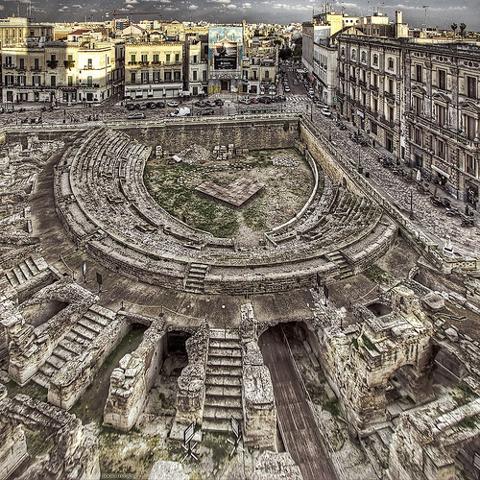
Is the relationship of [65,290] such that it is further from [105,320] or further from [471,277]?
[471,277]

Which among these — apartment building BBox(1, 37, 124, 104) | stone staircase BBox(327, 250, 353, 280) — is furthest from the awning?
apartment building BBox(1, 37, 124, 104)

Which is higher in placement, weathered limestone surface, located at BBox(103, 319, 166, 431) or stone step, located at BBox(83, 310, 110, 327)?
stone step, located at BBox(83, 310, 110, 327)

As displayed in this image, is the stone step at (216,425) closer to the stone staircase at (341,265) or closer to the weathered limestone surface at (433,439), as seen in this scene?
the weathered limestone surface at (433,439)

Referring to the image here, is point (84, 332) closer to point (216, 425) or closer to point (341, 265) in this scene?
point (216, 425)

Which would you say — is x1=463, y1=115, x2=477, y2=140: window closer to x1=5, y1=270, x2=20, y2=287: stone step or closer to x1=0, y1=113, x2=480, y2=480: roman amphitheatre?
x1=0, y1=113, x2=480, y2=480: roman amphitheatre

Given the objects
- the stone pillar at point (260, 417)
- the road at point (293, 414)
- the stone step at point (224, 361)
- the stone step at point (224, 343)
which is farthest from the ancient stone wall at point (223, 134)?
the stone pillar at point (260, 417)

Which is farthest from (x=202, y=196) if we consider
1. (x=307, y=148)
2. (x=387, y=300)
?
(x=387, y=300)
